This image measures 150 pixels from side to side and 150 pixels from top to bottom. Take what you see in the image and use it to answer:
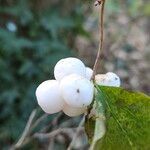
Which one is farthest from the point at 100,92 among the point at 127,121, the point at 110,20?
the point at 110,20

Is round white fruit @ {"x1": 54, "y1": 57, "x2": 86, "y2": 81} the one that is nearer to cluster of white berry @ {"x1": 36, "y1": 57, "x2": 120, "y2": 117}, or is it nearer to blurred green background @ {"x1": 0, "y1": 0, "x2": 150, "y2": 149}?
cluster of white berry @ {"x1": 36, "y1": 57, "x2": 120, "y2": 117}

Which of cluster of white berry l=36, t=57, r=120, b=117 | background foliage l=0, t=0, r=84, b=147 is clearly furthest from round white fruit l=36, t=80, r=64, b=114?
background foliage l=0, t=0, r=84, b=147

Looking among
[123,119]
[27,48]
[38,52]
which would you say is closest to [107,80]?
[123,119]

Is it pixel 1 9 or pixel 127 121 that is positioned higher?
pixel 127 121

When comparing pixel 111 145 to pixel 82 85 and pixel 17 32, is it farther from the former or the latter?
pixel 17 32

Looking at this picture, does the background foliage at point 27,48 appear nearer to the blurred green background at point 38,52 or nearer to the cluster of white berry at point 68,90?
the blurred green background at point 38,52

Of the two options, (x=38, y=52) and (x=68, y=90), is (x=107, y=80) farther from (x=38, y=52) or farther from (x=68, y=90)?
(x=38, y=52)
